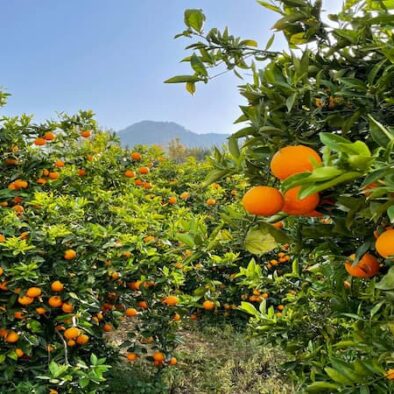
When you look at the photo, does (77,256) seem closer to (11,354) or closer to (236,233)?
(11,354)

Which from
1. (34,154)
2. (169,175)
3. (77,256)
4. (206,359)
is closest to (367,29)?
(77,256)

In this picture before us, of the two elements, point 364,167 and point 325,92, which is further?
point 325,92

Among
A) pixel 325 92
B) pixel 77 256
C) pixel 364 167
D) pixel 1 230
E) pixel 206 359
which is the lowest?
pixel 206 359

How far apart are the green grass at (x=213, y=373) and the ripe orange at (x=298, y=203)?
279cm

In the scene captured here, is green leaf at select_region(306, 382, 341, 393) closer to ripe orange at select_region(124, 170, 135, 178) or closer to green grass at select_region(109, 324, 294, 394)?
green grass at select_region(109, 324, 294, 394)

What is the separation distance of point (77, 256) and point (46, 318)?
0.47 m

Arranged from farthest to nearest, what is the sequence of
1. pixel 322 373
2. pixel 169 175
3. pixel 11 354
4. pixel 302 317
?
1. pixel 169 175
2. pixel 11 354
3. pixel 302 317
4. pixel 322 373

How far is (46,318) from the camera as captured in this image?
9.38 ft

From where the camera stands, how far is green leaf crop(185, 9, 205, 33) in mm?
1099

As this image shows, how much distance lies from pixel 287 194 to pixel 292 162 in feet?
0.22

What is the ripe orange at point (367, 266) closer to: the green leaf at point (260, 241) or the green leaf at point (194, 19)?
the green leaf at point (260, 241)

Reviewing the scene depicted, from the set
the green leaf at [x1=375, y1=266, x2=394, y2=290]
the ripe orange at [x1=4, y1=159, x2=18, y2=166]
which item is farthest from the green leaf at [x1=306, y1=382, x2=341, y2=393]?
the ripe orange at [x1=4, y1=159, x2=18, y2=166]

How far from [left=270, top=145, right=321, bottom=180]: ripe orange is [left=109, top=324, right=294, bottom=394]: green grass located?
2.87 metres

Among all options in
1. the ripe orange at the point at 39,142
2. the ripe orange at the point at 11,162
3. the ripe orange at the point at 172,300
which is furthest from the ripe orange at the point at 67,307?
the ripe orange at the point at 39,142
